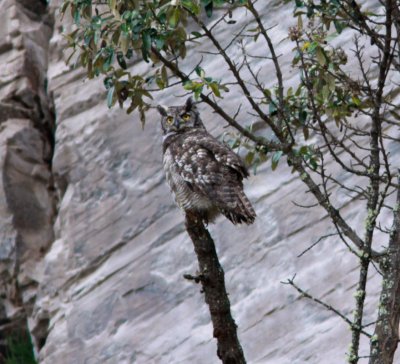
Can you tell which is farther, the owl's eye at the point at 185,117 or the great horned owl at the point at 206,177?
the owl's eye at the point at 185,117

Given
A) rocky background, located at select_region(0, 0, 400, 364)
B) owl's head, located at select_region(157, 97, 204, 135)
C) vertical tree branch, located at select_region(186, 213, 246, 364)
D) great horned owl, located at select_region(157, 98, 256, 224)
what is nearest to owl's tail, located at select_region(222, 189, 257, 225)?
great horned owl, located at select_region(157, 98, 256, 224)

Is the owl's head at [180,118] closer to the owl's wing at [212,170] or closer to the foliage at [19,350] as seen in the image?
the owl's wing at [212,170]

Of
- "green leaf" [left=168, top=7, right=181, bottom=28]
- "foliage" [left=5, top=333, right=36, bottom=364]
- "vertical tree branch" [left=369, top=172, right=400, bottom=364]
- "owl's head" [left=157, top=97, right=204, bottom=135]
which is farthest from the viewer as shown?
"foliage" [left=5, top=333, right=36, bottom=364]

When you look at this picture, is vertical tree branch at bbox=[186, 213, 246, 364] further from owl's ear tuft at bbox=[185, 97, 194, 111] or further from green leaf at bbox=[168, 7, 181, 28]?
owl's ear tuft at bbox=[185, 97, 194, 111]

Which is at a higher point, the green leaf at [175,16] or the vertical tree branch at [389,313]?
the green leaf at [175,16]

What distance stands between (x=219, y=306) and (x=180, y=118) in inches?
90.9

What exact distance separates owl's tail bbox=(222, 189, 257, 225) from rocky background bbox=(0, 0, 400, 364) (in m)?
1.98

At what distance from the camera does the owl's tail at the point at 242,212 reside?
5.25 m

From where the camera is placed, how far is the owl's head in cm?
632

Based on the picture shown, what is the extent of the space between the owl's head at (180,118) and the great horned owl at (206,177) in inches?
5.2

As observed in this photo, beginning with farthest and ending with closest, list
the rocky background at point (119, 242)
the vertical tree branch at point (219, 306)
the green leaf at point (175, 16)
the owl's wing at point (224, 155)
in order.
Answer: the rocky background at point (119, 242), the owl's wing at point (224, 155), the vertical tree branch at point (219, 306), the green leaf at point (175, 16)

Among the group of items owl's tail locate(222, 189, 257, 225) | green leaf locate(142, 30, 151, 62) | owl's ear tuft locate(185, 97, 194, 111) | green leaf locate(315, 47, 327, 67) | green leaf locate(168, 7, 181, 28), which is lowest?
owl's tail locate(222, 189, 257, 225)

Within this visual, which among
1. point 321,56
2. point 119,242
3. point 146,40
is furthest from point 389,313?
point 119,242

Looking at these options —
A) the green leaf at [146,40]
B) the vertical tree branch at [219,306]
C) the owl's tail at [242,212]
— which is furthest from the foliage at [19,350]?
the green leaf at [146,40]
